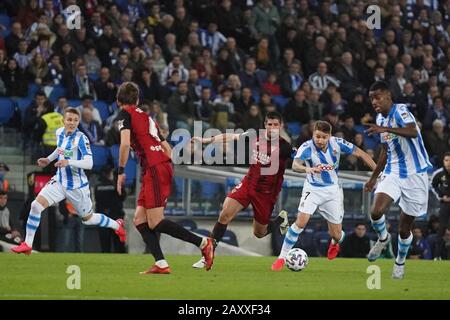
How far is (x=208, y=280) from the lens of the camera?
1473 centimetres

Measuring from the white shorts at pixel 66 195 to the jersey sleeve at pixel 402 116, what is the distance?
541 centimetres

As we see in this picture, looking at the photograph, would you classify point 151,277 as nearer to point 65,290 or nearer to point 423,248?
point 65,290

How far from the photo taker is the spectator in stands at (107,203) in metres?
22.9

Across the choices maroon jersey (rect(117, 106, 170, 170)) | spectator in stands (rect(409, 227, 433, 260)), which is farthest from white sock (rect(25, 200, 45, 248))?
spectator in stands (rect(409, 227, 433, 260))

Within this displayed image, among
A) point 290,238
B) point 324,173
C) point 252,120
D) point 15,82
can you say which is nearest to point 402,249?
point 290,238

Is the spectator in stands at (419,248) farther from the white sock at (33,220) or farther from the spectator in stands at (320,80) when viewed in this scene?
the white sock at (33,220)

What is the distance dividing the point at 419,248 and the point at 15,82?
8.80 meters

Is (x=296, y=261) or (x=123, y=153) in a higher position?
(x=123, y=153)

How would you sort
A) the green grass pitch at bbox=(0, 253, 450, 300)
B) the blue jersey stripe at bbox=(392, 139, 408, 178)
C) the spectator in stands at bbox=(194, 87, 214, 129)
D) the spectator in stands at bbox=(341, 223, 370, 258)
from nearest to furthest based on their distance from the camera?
the green grass pitch at bbox=(0, 253, 450, 300) < the blue jersey stripe at bbox=(392, 139, 408, 178) < the spectator in stands at bbox=(341, 223, 370, 258) < the spectator in stands at bbox=(194, 87, 214, 129)

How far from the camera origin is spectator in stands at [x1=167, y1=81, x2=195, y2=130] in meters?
24.7

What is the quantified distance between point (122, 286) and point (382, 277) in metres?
3.90

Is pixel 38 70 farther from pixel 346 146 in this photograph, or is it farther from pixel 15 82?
pixel 346 146

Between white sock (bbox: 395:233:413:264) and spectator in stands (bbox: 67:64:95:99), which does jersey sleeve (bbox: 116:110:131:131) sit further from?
spectator in stands (bbox: 67:64:95:99)

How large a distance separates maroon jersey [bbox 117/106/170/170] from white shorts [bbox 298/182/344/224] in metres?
2.85
